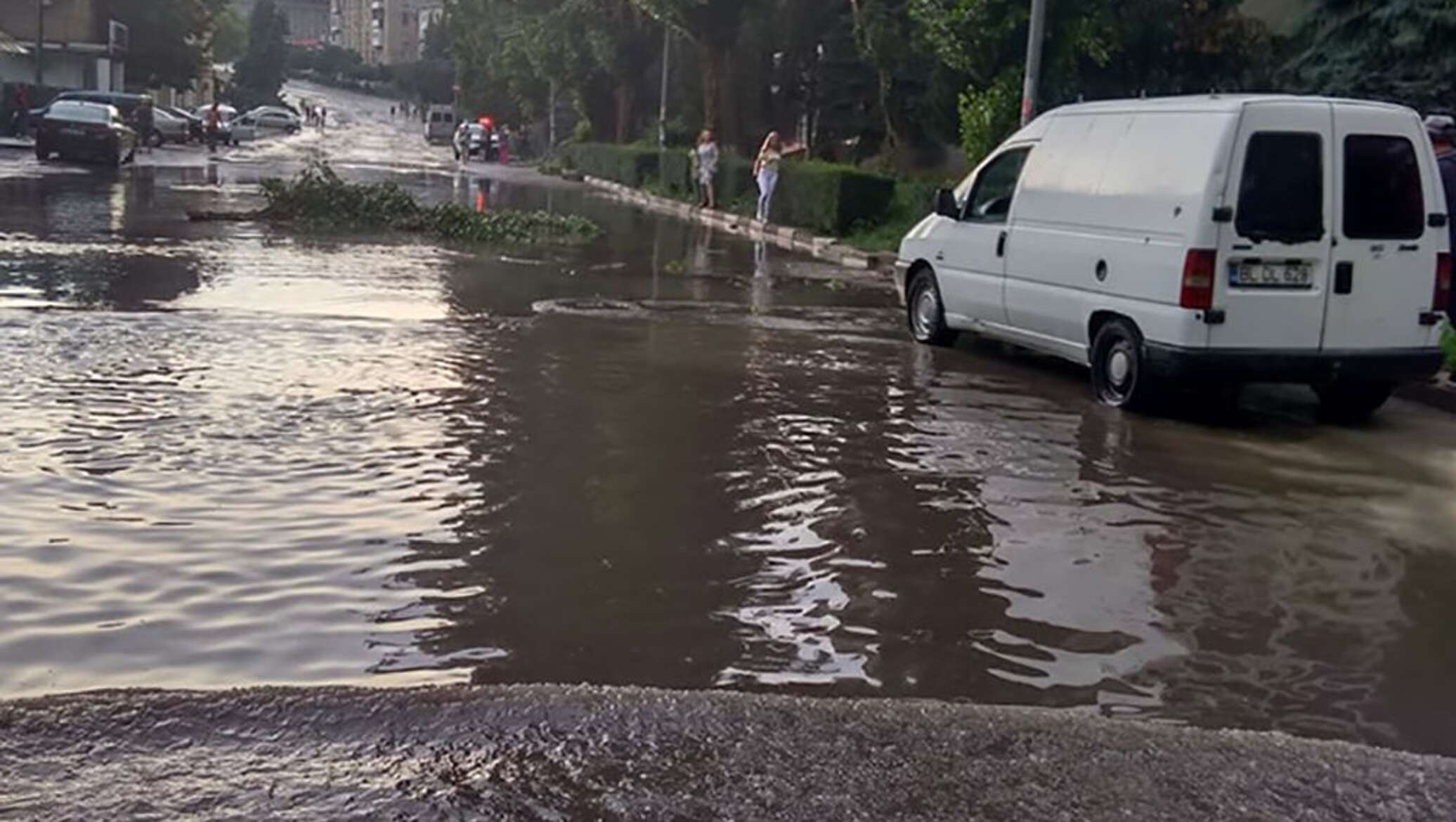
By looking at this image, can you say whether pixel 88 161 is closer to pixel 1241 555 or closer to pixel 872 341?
pixel 872 341

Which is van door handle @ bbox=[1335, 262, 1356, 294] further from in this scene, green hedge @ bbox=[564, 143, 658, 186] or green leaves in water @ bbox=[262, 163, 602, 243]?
green hedge @ bbox=[564, 143, 658, 186]

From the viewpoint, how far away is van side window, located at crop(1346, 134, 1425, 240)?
10688mm

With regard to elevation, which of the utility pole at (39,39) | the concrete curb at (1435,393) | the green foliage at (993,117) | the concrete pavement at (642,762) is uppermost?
the utility pole at (39,39)

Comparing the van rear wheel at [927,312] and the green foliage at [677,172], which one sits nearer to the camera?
the van rear wheel at [927,312]

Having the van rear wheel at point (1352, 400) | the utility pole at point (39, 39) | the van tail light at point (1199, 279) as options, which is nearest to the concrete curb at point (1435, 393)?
the van rear wheel at point (1352, 400)

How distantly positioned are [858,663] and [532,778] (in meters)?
1.65

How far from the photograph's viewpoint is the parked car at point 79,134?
40500mm

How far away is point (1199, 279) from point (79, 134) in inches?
1400

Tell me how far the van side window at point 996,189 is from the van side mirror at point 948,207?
3.0 inches

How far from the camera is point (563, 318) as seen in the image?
594 inches

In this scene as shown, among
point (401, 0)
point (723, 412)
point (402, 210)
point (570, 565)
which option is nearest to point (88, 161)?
point (402, 210)

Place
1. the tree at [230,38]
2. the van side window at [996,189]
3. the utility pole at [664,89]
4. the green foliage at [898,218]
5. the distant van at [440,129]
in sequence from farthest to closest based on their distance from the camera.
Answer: the tree at [230,38] < the distant van at [440,129] < the utility pole at [664,89] < the green foliage at [898,218] < the van side window at [996,189]

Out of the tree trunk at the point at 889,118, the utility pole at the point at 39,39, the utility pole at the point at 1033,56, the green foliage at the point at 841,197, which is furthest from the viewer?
the utility pole at the point at 39,39

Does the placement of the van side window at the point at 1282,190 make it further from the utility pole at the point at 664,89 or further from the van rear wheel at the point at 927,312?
the utility pole at the point at 664,89
